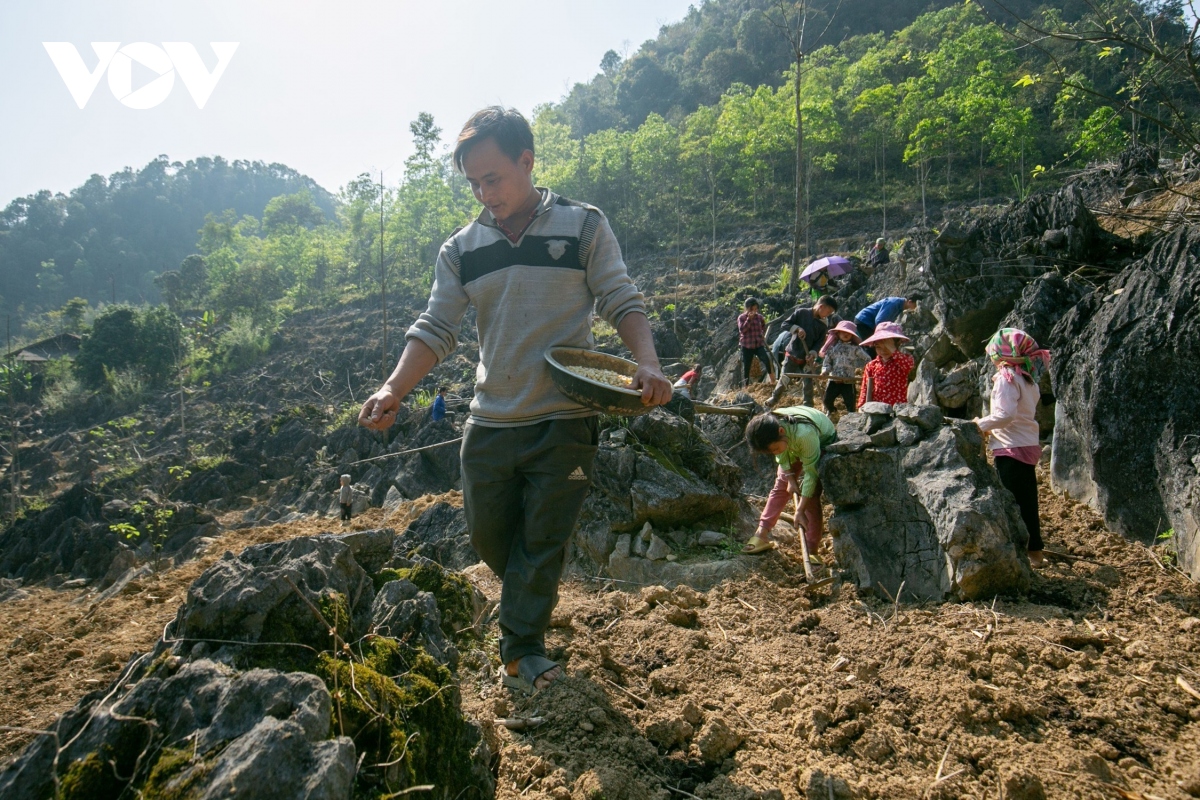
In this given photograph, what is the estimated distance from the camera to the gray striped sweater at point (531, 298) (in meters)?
2.28

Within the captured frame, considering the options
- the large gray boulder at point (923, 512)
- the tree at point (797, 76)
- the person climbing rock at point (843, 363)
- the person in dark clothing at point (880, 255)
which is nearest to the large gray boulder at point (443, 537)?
the large gray boulder at point (923, 512)

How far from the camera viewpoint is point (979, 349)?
7.46 m

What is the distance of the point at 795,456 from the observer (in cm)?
412

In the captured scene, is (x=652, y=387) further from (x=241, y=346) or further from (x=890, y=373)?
(x=241, y=346)

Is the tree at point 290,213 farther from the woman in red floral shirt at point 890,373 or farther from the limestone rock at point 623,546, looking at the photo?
the limestone rock at point 623,546

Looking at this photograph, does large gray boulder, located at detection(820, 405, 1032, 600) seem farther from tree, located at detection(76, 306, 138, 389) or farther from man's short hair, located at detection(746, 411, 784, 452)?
tree, located at detection(76, 306, 138, 389)

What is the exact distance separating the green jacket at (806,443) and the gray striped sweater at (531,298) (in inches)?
80.1

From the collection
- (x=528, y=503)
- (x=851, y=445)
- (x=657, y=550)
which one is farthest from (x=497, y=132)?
(x=657, y=550)

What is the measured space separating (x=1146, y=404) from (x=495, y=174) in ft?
12.7

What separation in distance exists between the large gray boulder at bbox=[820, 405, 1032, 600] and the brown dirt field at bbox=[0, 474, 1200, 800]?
180 mm

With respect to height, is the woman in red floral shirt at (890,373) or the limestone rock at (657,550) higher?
the woman in red floral shirt at (890,373)

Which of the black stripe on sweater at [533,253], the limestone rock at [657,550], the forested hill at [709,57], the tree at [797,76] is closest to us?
the black stripe on sweater at [533,253]

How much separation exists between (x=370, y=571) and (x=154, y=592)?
215 inches

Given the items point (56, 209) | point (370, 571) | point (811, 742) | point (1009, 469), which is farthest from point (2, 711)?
point (56, 209)
